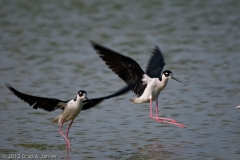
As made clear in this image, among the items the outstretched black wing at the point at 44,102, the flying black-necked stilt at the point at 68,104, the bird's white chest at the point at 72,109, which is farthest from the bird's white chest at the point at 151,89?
the outstretched black wing at the point at 44,102

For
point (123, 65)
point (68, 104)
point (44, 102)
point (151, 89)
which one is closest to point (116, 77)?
point (151, 89)

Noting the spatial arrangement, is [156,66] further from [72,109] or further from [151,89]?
[72,109]

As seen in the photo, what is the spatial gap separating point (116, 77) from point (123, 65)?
3.94 metres

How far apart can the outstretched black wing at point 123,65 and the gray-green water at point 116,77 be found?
661 mm

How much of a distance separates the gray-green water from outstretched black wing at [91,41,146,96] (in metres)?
0.66

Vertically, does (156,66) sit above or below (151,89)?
above

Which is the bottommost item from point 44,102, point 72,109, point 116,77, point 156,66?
point 72,109

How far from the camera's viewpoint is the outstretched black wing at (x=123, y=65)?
8.90m

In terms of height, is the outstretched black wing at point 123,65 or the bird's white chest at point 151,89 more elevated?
the outstretched black wing at point 123,65

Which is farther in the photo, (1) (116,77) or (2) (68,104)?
(1) (116,77)

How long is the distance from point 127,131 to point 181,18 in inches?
453

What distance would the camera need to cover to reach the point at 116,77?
1297 centimetres

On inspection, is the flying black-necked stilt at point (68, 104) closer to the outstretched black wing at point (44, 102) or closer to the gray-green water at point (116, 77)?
the outstretched black wing at point (44, 102)

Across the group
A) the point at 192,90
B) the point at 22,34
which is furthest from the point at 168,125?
the point at 22,34
